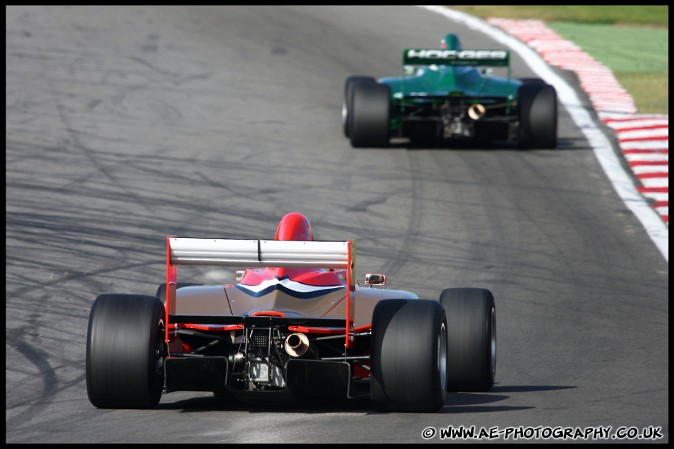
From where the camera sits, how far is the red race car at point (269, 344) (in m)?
9.03

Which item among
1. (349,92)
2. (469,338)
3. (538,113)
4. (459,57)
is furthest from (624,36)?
(469,338)

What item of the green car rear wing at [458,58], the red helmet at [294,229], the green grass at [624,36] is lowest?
the red helmet at [294,229]

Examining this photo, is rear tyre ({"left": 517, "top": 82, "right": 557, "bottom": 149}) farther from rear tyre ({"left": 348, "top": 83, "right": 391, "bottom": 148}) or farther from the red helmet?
the red helmet

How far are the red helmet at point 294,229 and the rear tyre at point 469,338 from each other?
1.28 metres

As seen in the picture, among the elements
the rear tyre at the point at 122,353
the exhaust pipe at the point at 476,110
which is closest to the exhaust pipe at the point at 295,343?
the rear tyre at the point at 122,353

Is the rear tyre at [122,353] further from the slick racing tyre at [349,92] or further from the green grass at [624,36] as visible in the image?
the green grass at [624,36]

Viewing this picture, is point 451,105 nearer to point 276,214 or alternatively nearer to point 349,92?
point 349,92

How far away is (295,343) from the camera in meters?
9.27

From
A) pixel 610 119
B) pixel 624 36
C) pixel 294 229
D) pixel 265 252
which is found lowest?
pixel 265 252

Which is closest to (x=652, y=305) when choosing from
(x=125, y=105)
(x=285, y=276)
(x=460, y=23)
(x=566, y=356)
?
(x=566, y=356)

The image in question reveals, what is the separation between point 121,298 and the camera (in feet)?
30.7

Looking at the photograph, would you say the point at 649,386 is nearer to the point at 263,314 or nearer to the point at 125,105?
the point at 263,314

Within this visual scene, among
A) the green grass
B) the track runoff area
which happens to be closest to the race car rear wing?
the track runoff area

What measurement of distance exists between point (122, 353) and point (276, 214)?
8.62m
